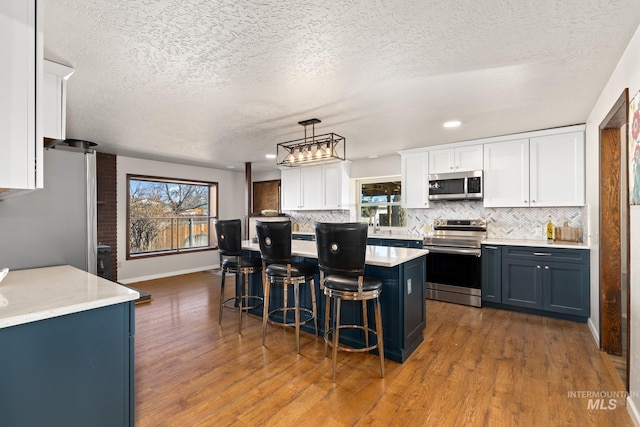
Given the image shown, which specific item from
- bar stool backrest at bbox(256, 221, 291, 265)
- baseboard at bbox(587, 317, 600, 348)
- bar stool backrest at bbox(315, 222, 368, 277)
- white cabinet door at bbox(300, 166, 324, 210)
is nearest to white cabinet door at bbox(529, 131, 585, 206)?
baseboard at bbox(587, 317, 600, 348)

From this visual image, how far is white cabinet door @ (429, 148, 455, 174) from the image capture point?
4.50 meters

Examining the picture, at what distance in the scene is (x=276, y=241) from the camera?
270cm

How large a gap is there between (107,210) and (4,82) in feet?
15.3

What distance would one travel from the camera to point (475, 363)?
8.23 ft

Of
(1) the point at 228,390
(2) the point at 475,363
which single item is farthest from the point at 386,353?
(1) the point at 228,390

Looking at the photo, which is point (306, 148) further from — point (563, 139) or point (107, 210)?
point (107, 210)

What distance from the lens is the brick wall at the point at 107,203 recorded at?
503cm

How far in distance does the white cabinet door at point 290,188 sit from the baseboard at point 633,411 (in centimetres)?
524

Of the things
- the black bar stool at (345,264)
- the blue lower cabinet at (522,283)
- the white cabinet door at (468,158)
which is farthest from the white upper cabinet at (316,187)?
the black bar stool at (345,264)

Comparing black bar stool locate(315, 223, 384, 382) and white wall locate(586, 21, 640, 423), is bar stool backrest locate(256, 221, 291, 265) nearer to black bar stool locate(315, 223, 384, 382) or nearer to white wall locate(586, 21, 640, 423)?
black bar stool locate(315, 223, 384, 382)

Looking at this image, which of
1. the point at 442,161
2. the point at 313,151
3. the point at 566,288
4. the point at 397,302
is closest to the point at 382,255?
the point at 397,302

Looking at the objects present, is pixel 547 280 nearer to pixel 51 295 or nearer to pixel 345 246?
pixel 345 246

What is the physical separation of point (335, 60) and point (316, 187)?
4.10m

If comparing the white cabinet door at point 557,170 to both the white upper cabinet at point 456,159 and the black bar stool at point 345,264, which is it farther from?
the black bar stool at point 345,264
